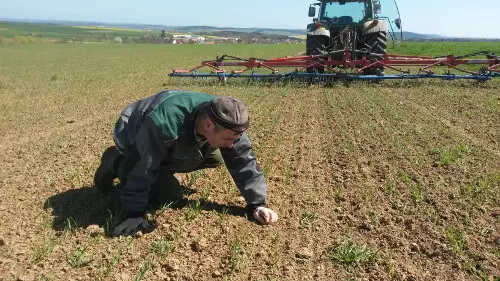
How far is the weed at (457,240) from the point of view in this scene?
9.56 feet

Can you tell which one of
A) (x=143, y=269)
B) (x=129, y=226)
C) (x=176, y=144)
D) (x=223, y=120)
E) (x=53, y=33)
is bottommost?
(x=53, y=33)

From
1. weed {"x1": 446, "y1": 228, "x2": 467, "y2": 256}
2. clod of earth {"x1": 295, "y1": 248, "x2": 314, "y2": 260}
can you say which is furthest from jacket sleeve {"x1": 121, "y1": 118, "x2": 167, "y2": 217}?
weed {"x1": 446, "y1": 228, "x2": 467, "y2": 256}

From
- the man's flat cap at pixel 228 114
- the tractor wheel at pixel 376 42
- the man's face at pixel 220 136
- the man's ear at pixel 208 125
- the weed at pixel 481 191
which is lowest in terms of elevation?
the weed at pixel 481 191

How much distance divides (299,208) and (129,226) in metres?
1.30

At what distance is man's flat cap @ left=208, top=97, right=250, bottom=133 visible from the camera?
259 cm

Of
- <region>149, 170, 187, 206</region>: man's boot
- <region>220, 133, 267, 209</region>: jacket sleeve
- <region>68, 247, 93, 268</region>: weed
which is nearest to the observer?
<region>68, 247, 93, 268</region>: weed

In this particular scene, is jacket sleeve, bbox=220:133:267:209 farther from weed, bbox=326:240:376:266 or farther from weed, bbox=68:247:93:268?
weed, bbox=68:247:93:268

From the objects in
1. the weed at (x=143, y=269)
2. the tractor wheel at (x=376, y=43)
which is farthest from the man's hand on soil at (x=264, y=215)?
the tractor wheel at (x=376, y=43)

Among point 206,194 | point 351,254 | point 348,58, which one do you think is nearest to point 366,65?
point 348,58

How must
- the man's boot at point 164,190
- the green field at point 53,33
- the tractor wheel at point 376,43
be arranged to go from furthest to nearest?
the green field at point 53,33 → the tractor wheel at point 376,43 → the man's boot at point 164,190

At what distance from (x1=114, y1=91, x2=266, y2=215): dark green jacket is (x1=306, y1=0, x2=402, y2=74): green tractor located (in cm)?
762

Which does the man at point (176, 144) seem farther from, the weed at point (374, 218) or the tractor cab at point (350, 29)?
the tractor cab at point (350, 29)

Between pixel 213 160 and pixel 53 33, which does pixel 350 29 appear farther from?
pixel 53 33

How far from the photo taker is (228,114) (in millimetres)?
2590
